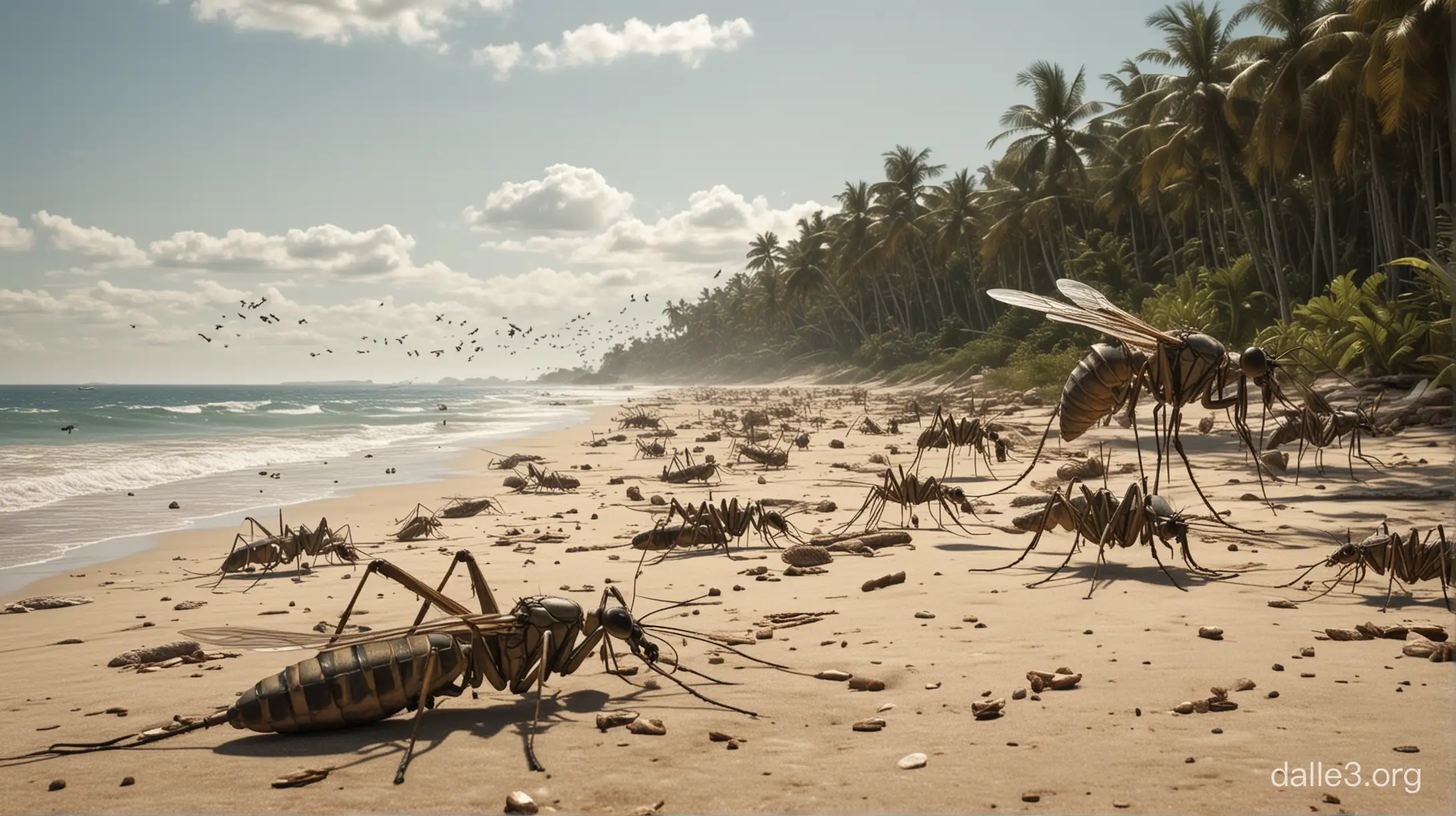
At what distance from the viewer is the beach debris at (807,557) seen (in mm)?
8398

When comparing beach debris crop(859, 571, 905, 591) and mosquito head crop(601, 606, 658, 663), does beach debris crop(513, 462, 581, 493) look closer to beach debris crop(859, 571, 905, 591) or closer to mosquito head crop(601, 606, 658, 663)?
beach debris crop(859, 571, 905, 591)

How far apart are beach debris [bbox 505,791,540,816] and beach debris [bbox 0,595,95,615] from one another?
7.09 metres

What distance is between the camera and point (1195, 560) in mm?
7523

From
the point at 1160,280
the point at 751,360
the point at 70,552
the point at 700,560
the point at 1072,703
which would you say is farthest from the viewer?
the point at 751,360

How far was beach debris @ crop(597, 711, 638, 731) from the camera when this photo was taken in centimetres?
425

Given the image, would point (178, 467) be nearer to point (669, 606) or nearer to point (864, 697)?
point (669, 606)

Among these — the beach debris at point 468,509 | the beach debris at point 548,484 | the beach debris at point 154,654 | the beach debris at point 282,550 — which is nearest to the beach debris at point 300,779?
the beach debris at point 154,654

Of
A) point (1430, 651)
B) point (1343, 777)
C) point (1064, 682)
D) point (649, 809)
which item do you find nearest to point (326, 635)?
point (649, 809)

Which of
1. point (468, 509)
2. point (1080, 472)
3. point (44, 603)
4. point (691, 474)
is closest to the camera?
point (44, 603)

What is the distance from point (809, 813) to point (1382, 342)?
74.7 ft

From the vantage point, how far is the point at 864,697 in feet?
14.9

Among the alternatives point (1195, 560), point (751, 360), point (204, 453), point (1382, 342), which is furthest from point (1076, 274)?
point (751, 360)

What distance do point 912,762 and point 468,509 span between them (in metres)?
11.2

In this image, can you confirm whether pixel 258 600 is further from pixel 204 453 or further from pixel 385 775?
pixel 204 453
